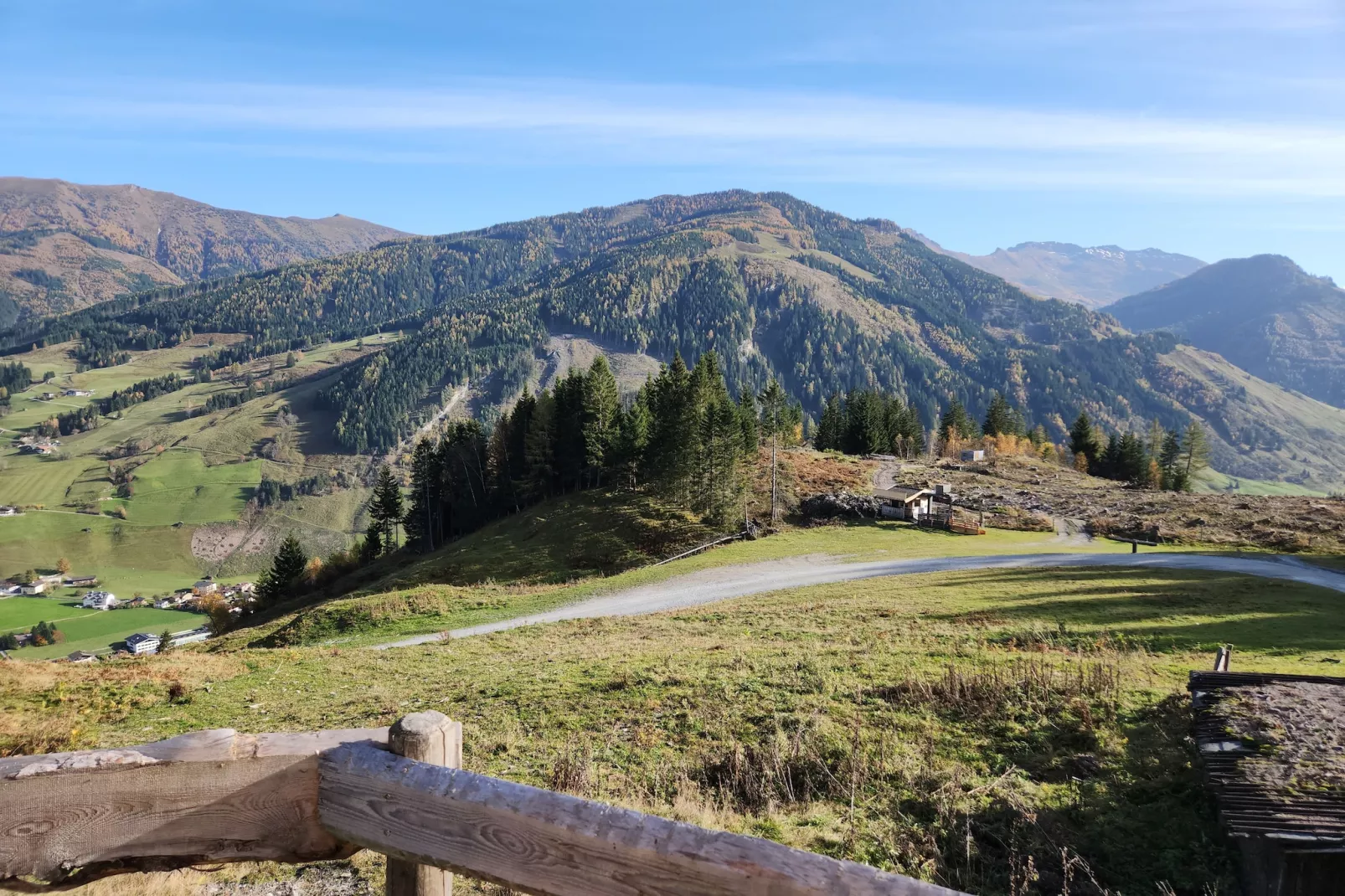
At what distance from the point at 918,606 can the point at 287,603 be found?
54491 millimetres

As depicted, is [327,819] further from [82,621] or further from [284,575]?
[82,621]

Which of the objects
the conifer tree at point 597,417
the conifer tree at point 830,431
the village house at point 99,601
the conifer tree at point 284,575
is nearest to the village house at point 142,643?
the village house at point 99,601

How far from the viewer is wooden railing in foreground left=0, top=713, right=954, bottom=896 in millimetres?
2834

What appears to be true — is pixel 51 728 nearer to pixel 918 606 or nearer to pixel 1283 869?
pixel 1283 869

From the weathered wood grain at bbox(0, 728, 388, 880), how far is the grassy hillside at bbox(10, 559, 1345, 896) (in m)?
5.76

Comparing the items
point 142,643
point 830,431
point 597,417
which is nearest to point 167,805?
point 597,417

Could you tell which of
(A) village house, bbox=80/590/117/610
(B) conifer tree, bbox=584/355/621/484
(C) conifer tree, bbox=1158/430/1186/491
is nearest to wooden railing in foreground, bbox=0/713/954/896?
(B) conifer tree, bbox=584/355/621/484

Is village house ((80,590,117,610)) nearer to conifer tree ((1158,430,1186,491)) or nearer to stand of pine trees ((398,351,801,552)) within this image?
stand of pine trees ((398,351,801,552))

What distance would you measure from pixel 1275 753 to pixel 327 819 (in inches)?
410

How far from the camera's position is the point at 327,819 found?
335cm

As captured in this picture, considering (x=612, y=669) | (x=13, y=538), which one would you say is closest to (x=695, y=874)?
(x=612, y=669)

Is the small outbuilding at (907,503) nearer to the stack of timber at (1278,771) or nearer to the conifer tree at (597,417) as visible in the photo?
the conifer tree at (597,417)

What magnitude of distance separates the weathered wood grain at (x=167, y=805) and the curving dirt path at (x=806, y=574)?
2659 cm

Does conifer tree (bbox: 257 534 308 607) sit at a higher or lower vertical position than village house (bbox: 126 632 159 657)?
higher
